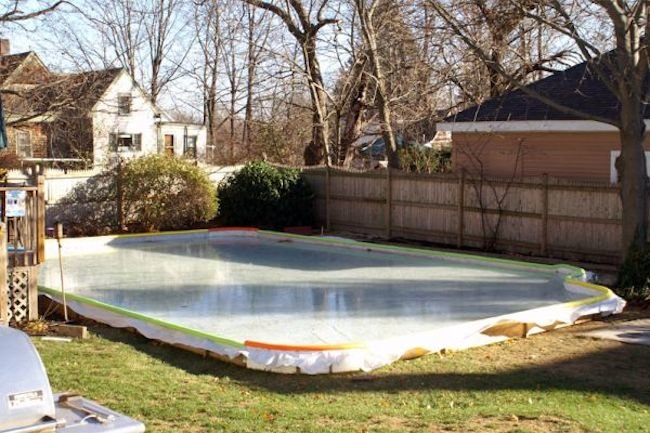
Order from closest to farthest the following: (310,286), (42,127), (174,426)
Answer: (174,426), (310,286), (42,127)

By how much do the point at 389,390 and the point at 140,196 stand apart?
50.5ft

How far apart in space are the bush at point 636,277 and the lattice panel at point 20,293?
26.3 feet

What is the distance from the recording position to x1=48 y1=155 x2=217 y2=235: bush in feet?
68.2

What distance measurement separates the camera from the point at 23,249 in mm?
10016

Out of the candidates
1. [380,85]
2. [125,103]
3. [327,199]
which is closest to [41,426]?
[327,199]

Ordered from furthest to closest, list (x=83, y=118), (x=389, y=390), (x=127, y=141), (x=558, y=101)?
(x=127, y=141) → (x=83, y=118) → (x=558, y=101) → (x=389, y=390)

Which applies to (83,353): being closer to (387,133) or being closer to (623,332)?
(623,332)

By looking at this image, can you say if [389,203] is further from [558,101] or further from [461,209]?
[558,101]

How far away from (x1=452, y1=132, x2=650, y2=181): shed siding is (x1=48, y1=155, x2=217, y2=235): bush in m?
7.40

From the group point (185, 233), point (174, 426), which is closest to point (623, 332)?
point (174, 426)

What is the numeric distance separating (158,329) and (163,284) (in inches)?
152

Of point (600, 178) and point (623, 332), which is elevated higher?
point (600, 178)

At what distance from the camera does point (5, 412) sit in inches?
115

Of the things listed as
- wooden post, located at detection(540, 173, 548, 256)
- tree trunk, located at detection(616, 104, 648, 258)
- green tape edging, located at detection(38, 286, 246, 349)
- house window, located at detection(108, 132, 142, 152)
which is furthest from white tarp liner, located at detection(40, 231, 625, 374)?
house window, located at detection(108, 132, 142, 152)
